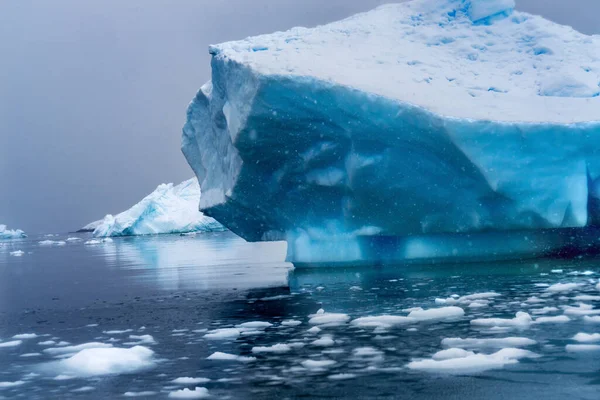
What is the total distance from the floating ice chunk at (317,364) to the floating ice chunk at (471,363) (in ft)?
1.94

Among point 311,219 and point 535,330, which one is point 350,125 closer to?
point 311,219

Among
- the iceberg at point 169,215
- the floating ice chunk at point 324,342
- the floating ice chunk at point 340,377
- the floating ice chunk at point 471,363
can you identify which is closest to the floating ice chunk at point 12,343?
the floating ice chunk at point 324,342

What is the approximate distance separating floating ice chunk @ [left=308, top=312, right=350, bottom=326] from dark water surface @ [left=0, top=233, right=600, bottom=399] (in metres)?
0.02

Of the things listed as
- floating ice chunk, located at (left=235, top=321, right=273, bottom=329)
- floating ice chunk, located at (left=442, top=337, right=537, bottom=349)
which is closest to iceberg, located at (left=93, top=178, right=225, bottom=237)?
floating ice chunk, located at (left=235, top=321, right=273, bottom=329)

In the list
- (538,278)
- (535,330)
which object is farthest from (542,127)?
(535,330)

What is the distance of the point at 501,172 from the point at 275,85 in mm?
3915

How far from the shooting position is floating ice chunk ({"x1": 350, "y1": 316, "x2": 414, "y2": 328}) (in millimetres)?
6672

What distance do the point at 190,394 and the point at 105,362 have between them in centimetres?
141

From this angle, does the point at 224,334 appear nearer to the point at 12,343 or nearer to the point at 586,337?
the point at 12,343

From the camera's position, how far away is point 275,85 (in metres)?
10.6

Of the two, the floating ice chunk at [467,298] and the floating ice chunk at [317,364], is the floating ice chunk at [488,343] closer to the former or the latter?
the floating ice chunk at [317,364]

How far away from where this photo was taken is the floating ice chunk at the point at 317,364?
5000mm

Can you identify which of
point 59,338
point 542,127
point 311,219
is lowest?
point 59,338

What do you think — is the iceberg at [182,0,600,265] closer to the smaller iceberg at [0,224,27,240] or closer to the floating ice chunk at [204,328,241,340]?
the floating ice chunk at [204,328,241,340]
